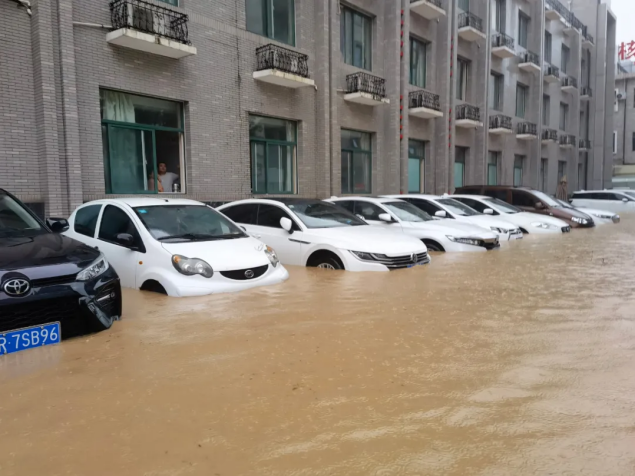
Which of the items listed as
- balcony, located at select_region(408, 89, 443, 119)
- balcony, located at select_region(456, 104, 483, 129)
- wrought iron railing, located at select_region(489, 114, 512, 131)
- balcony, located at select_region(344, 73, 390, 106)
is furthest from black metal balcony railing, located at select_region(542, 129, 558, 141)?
balcony, located at select_region(344, 73, 390, 106)

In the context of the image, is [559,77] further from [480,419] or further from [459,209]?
[480,419]

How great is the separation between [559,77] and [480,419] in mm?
34399

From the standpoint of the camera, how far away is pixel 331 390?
11.9 feet

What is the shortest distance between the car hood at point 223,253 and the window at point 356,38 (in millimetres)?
12639

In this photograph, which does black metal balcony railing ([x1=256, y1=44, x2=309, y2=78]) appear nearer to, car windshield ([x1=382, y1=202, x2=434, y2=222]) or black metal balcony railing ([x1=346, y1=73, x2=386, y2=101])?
black metal balcony railing ([x1=346, y1=73, x2=386, y2=101])

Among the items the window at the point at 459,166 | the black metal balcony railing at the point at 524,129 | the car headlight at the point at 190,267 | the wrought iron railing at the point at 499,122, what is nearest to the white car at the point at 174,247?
the car headlight at the point at 190,267

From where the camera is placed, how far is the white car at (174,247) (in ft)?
20.5

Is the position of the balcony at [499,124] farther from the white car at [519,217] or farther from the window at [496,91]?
the white car at [519,217]

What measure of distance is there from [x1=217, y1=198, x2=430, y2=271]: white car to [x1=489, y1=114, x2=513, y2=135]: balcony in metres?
18.3

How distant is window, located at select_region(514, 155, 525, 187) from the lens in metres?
29.5

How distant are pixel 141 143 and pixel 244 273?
7.03 metres

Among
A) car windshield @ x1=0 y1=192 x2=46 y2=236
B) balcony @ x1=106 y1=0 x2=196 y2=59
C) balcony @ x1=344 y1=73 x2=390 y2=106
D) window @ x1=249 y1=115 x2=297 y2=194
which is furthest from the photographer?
balcony @ x1=344 y1=73 x2=390 y2=106

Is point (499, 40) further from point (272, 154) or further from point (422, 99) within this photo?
point (272, 154)

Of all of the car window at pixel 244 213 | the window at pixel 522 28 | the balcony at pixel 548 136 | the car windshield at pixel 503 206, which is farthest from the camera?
the balcony at pixel 548 136
